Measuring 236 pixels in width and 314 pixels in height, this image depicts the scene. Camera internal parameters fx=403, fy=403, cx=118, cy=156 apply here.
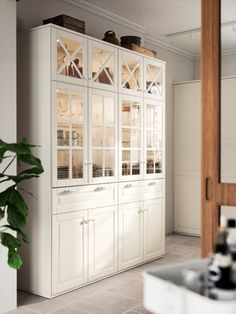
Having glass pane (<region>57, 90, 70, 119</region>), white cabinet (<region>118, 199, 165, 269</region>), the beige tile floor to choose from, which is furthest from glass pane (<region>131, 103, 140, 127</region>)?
the beige tile floor

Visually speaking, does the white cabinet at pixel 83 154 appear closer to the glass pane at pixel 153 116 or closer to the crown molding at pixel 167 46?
the glass pane at pixel 153 116

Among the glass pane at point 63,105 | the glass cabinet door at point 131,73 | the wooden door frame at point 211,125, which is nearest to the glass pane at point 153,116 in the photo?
the glass cabinet door at point 131,73

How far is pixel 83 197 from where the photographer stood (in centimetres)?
356

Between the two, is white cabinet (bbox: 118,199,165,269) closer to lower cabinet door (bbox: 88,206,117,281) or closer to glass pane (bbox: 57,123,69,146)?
lower cabinet door (bbox: 88,206,117,281)

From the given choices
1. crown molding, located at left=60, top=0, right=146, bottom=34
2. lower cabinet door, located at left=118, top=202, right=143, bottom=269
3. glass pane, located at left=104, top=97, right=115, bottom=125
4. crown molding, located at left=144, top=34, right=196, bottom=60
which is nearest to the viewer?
glass pane, located at left=104, top=97, right=115, bottom=125

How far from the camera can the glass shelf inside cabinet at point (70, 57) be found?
337cm

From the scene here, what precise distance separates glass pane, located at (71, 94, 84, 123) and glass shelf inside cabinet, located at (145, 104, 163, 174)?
1.02 meters

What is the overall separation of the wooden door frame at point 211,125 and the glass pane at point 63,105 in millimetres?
1347

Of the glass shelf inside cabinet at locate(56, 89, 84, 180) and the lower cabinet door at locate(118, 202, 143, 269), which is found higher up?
the glass shelf inside cabinet at locate(56, 89, 84, 180)

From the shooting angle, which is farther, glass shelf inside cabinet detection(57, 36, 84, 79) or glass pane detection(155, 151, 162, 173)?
glass pane detection(155, 151, 162, 173)

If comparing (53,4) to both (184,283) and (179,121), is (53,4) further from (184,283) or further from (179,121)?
(184,283)

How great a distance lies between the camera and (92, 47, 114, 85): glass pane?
3.71 metres

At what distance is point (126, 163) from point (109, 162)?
0.86ft

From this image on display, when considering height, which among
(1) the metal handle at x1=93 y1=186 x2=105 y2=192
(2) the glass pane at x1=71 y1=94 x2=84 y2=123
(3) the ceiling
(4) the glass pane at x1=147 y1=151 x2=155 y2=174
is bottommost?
(1) the metal handle at x1=93 y1=186 x2=105 y2=192
